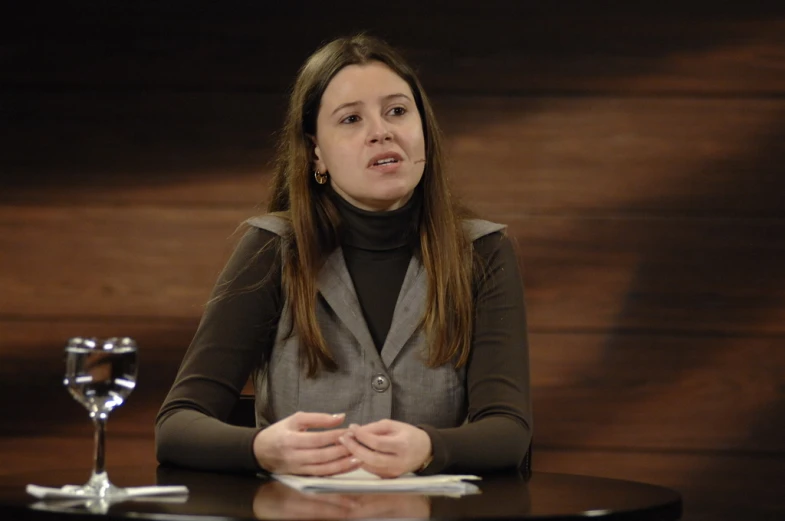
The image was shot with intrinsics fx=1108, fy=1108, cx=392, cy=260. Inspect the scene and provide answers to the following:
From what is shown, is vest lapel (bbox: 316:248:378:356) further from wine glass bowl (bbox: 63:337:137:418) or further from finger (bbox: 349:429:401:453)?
wine glass bowl (bbox: 63:337:137:418)

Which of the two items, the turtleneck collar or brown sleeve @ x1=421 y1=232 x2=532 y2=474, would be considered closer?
brown sleeve @ x1=421 y1=232 x2=532 y2=474

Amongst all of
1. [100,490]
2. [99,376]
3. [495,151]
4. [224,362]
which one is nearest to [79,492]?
[100,490]

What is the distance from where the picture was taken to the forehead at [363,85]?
6.43 ft

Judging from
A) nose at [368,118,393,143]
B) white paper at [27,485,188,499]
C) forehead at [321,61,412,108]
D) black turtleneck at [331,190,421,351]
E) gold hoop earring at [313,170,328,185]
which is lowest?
white paper at [27,485,188,499]

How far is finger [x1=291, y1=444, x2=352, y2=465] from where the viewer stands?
1.41 metres

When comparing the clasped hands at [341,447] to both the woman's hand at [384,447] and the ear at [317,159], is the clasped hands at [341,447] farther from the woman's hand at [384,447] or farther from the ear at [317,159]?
the ear at [317,159]

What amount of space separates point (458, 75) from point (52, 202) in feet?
3.53

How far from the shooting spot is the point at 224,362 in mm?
1789

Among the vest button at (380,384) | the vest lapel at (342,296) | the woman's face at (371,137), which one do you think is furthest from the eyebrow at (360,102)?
the vest button at (380,384)

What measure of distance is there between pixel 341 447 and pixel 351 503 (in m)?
0.22

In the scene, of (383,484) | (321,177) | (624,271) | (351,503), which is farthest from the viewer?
(624,271)

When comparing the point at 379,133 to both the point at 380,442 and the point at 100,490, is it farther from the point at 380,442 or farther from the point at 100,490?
the point at 100,490

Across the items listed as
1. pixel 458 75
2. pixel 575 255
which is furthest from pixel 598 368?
pixel 458 75

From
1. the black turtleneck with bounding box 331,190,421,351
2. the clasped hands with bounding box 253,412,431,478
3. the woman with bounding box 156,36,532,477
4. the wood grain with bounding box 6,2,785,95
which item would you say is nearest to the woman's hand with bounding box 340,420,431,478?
the clasped hands with bounding box 253,412,431,478
